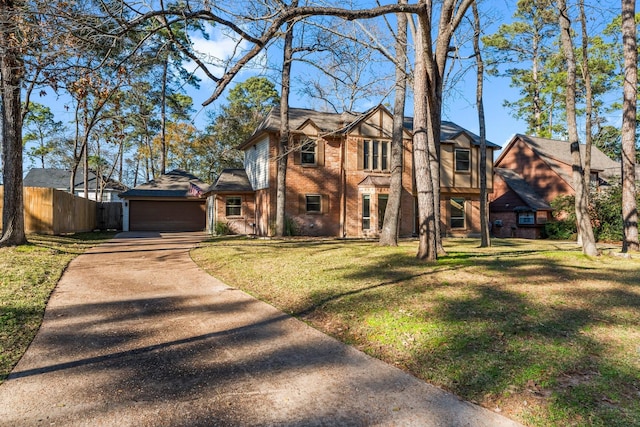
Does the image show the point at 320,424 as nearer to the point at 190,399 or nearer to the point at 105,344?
the point at 190,399

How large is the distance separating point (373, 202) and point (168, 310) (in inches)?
614

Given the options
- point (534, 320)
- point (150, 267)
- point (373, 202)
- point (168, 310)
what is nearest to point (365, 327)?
point (534, 320)

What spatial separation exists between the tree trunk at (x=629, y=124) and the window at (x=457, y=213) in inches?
454

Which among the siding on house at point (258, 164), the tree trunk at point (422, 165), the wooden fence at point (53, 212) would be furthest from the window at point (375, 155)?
the wooden fence at point (53, 212)

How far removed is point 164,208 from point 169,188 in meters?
1.50

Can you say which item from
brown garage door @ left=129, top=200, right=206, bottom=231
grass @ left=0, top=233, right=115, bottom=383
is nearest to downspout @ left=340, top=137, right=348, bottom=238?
brown garage door @ left=129, top=200, right=206, bottom=231

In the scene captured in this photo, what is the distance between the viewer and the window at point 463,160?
22.8m

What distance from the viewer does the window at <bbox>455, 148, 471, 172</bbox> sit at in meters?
22.8

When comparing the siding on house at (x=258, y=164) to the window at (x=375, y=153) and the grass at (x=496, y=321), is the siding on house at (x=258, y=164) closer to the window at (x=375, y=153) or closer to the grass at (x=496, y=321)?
the window at (x=375, y=153)

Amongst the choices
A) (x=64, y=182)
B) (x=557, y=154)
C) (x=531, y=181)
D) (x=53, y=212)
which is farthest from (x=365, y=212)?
(x=64, y=182)

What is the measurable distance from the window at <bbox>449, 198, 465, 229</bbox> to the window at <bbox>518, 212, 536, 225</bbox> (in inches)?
212

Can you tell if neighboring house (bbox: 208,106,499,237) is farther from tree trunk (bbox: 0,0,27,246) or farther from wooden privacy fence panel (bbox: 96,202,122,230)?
tree trunk (bbox: 0,0,27,246)

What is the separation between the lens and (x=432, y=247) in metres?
9.11

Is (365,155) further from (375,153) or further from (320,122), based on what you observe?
(320,122)
